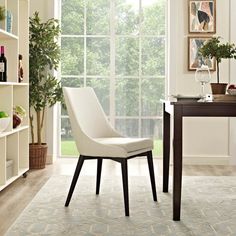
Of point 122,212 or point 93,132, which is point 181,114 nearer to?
point 122,212

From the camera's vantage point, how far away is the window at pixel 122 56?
6.19 meters

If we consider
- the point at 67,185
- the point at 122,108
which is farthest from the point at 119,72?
the point at 67,185

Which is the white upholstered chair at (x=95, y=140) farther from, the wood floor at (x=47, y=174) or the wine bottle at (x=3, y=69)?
the wine bottle at (x=3, y=69)

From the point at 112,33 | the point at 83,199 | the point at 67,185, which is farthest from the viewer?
the point at 112,33

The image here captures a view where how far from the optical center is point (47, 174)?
5039 millimetres

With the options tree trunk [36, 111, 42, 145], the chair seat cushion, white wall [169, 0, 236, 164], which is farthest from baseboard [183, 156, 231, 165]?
the chair seat cushion

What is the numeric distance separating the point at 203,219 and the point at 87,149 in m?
0.89

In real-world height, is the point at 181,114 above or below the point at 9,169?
above

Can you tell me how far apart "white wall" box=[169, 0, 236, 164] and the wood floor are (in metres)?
0.23

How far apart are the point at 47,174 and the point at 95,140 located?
1725mm

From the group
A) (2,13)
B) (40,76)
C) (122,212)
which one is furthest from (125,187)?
(40,76)

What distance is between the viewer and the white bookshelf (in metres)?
4.09

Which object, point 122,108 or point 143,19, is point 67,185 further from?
point 143,19

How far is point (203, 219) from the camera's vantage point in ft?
10.4
